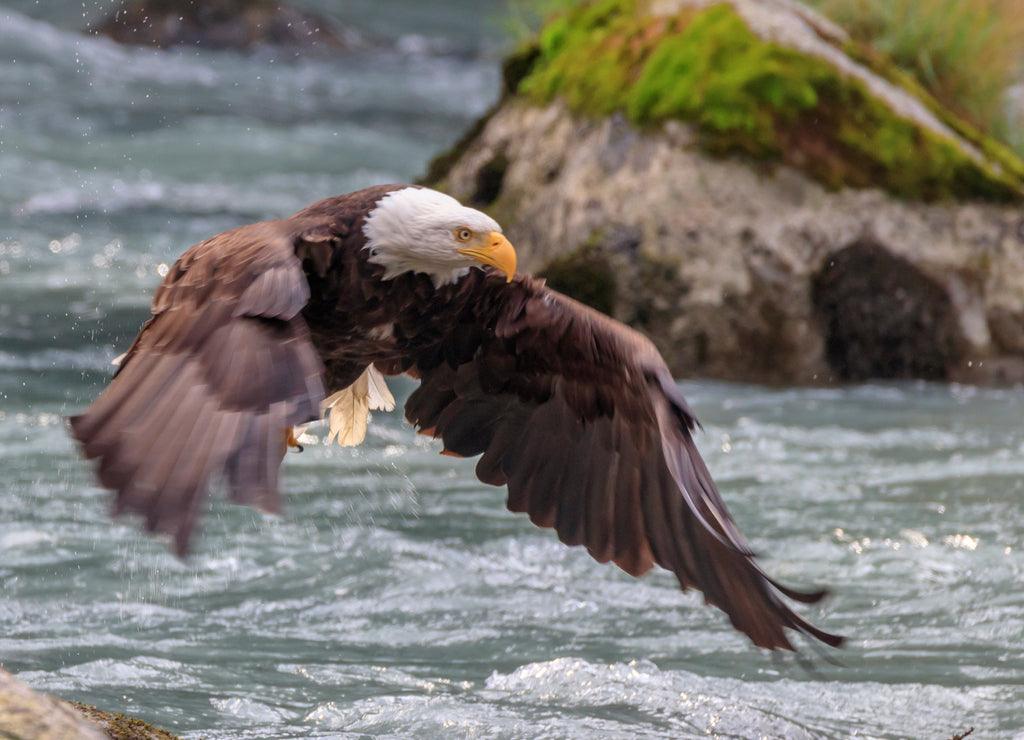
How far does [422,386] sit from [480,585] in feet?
3.23

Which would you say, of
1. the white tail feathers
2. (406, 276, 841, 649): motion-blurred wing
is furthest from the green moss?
(406, 276, 841, 649): motion-blurred wing

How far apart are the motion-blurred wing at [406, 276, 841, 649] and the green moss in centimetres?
355

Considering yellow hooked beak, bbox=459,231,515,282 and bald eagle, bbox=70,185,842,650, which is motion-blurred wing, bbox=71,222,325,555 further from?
yellow hooked beak, bbox=459,231,515,282

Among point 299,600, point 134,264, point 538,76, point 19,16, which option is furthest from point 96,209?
point 19,16

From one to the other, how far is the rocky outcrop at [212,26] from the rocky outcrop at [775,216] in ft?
36.6

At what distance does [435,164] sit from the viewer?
30.0 ft

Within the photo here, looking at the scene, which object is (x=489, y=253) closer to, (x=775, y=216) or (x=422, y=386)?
(x=422, y=386)

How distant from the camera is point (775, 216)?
297 inches

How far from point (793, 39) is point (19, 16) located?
12.9 m

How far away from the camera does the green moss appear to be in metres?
7.72

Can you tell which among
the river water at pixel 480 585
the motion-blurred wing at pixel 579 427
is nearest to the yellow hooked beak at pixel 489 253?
the motion-blurred wing at pixel 579 427

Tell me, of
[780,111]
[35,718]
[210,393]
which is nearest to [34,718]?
[35,718]

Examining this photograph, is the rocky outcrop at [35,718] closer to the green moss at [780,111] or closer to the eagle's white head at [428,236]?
the eagle's white head at [428,236]

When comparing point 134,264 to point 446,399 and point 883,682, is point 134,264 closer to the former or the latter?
point 446,399
